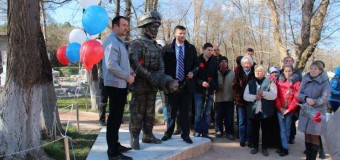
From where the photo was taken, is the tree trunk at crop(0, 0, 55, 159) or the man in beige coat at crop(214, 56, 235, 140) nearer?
the tree trunk at crop(0, 0, 55, 159)

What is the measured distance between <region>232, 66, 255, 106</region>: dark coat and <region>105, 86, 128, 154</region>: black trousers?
116 inches

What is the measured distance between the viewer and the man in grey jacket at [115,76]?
13.3 feet

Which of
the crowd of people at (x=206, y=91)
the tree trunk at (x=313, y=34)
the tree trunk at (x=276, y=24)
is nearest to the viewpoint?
the crowd of people at (x=206, y=91)

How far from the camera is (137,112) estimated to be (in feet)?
15.9

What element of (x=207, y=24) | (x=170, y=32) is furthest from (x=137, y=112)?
(x=207, y=24)

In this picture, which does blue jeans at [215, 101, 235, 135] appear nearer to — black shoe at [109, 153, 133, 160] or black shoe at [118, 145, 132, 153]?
black shoe at [118, 145, 132, 153]

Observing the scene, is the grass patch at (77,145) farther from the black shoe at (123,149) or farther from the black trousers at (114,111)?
the black trousers at (114,111)

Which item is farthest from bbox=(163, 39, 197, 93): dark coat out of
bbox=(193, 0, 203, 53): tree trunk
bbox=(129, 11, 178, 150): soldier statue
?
bbox=(193, 0, 203, 53): tree trunk

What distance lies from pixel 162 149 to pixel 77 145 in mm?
1803

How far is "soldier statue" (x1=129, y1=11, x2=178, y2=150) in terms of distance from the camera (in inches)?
184

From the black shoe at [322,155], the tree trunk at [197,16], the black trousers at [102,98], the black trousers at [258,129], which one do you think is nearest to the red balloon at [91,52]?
the black trousers at [102,98]

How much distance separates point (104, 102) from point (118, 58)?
3999mm

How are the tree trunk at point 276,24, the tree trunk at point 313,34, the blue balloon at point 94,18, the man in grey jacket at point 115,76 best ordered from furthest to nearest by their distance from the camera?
1. the tree trunk at point 276,24
2. the tree trunk at point 313,34
3. the blue balloon at point 94,18
4. the man in grey jacket at point 115,76

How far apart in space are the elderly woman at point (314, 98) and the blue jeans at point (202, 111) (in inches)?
73.9
